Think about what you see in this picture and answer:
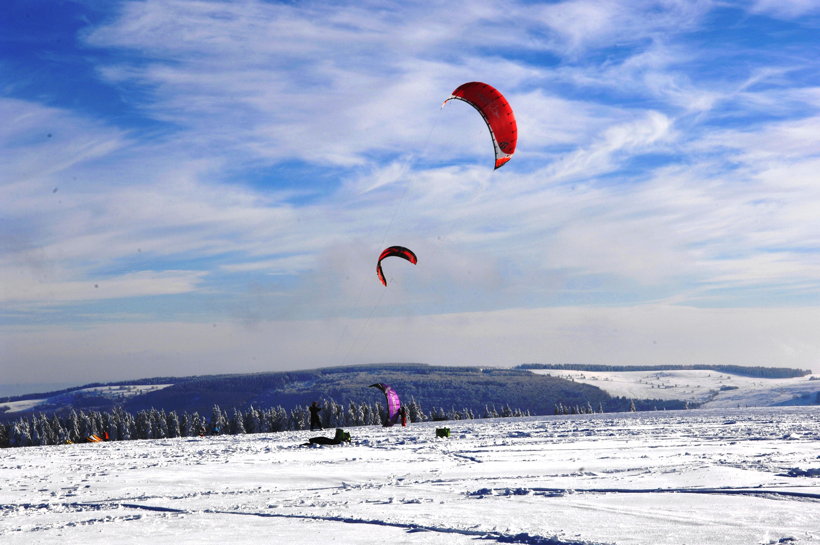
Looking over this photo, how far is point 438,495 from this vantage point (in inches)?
384

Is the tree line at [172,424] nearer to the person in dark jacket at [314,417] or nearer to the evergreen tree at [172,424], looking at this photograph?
the evergreen tree at [172,424]

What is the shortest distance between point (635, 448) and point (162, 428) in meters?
65.5

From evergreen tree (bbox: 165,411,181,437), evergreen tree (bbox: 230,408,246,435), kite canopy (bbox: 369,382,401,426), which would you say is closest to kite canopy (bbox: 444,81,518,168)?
kite canopy (bbox: 369,382,401,426)

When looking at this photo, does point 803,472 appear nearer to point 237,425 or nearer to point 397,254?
point 397,254

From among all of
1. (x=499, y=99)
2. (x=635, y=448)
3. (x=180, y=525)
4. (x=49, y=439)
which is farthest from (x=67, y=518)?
(x=49, y=439)

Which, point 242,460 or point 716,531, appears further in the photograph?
point 242,460

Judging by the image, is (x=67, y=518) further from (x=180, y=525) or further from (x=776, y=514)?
(x=776, y=514)

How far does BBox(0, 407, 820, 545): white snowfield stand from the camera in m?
7.21

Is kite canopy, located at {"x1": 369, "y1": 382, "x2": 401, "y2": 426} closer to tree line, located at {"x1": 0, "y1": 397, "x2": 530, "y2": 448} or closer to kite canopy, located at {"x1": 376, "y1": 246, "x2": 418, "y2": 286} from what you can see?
kite canopy, located at {"x1": 376, "y1": 246, "x2": 418, "y2": 286}

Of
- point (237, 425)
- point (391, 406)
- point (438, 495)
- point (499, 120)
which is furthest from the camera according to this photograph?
point (237, 425)

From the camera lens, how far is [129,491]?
11055mm

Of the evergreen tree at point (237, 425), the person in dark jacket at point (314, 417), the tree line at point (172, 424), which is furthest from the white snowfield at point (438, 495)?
the tree line at point (172, 424)

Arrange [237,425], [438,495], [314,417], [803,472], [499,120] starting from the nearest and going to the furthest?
1. [438,495]
2. [803,472]
3. [499,120]
4. [314,417]
5. [237,425]

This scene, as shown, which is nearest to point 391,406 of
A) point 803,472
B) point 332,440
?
point 332,440
